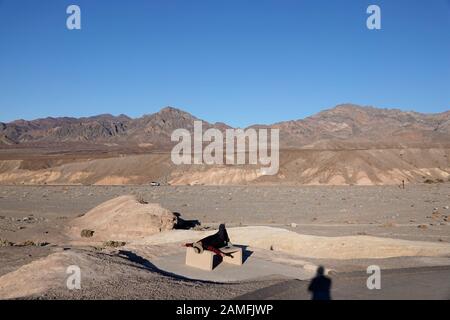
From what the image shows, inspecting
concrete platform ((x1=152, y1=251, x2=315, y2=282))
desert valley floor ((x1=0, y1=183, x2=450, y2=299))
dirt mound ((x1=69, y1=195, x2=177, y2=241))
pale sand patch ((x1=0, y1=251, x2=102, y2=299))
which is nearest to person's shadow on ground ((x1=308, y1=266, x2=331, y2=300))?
desert valley floor ((x1=0, y1=183, x2=450, y2=299))

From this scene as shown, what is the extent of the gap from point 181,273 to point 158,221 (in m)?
10.7

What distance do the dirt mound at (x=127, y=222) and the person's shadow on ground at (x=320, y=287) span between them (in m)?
11.9

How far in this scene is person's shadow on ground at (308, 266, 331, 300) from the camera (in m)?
9.42

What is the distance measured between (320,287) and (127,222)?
1435cm

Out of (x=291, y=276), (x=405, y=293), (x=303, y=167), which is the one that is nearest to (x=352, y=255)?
(x=291, y=276)

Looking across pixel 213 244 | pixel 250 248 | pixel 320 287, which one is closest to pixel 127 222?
pixel 250 248

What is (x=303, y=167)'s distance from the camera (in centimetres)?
7850

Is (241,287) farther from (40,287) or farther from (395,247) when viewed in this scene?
(395,247)

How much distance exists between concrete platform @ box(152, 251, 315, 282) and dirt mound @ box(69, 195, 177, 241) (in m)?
8.50

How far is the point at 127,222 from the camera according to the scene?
2289cm

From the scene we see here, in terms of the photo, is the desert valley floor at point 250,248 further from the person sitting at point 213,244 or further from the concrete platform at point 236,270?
the person sitting at point 213,244

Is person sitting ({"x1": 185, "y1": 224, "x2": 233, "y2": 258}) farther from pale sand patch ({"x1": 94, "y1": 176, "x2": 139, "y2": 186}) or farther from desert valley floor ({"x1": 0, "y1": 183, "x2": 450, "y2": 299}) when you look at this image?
pale sand patch ({"x1": 94, "y1": 176, "x2": 139, "y2": 186})

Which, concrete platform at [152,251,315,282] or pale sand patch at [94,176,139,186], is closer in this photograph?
concrete platform at [152,251,315,282]

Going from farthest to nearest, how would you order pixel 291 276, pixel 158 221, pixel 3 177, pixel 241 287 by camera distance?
pixel 3 177
pixel 158 221
pixel 291 276
pixel 241 287
